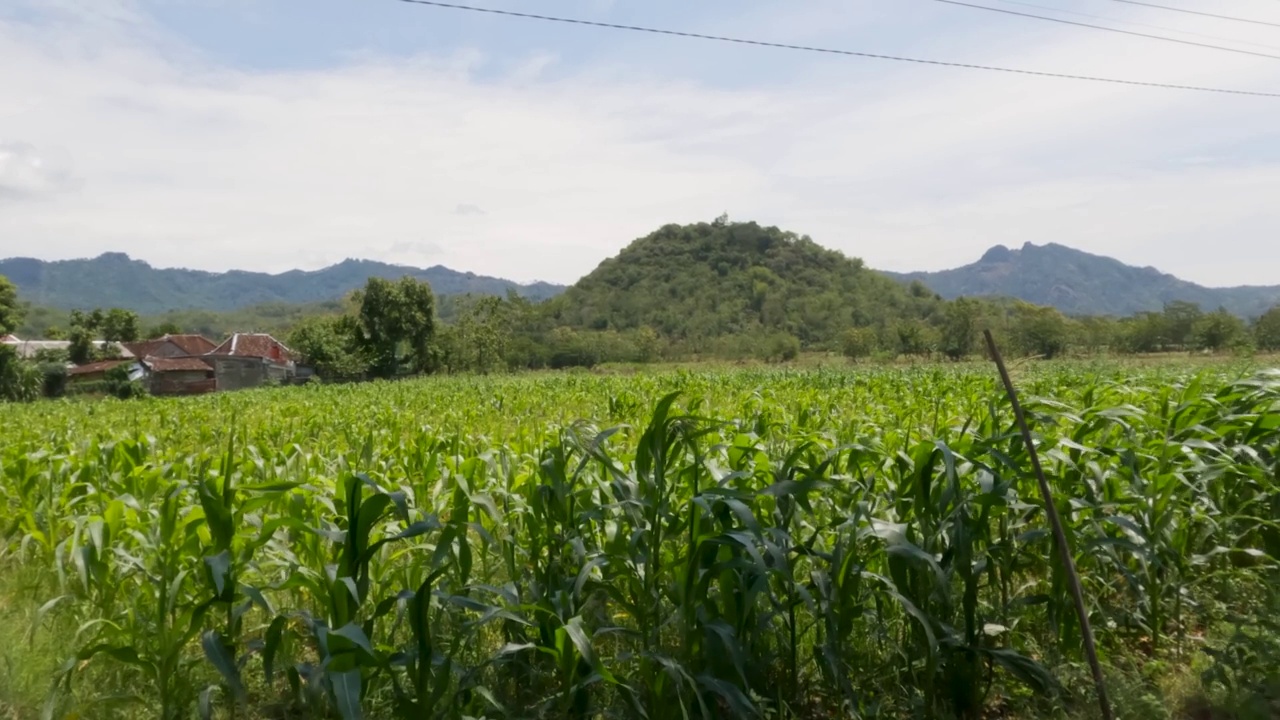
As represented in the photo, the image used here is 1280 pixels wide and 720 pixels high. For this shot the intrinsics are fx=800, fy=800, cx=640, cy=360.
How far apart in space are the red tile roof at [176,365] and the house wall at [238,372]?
1.03 m

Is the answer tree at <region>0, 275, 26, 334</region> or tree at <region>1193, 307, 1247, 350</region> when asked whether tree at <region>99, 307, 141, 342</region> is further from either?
tree at <region>1193, 307, 1247, 350</region>

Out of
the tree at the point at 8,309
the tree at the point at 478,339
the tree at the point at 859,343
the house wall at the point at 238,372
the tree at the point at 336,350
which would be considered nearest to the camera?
the tree at the point at 8,309

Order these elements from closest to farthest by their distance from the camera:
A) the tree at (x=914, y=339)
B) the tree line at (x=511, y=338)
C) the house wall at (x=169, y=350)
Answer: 1. the tree line at (x=511, y=338)
2. the tree at (x=914, y=339)
3. the house wall at (x=169, y=350)

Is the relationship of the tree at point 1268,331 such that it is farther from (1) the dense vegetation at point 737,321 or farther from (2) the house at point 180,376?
(2) the house at point 180,376

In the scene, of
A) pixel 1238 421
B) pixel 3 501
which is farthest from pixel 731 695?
pixel 3 501

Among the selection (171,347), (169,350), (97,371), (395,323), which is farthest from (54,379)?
(171,347)

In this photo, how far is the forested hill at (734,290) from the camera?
266 feet

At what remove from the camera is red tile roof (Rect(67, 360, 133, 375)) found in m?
46.5

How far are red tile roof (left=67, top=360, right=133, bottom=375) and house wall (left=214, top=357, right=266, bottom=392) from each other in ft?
17.4

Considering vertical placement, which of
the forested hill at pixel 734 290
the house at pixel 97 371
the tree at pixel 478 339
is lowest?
the house at pixel 97 371

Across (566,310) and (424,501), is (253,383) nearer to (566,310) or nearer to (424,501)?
(566,310)

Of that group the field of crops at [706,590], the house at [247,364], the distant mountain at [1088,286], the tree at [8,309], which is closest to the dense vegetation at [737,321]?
the house at [247,364]

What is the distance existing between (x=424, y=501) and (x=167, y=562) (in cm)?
187

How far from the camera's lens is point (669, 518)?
2949mm
